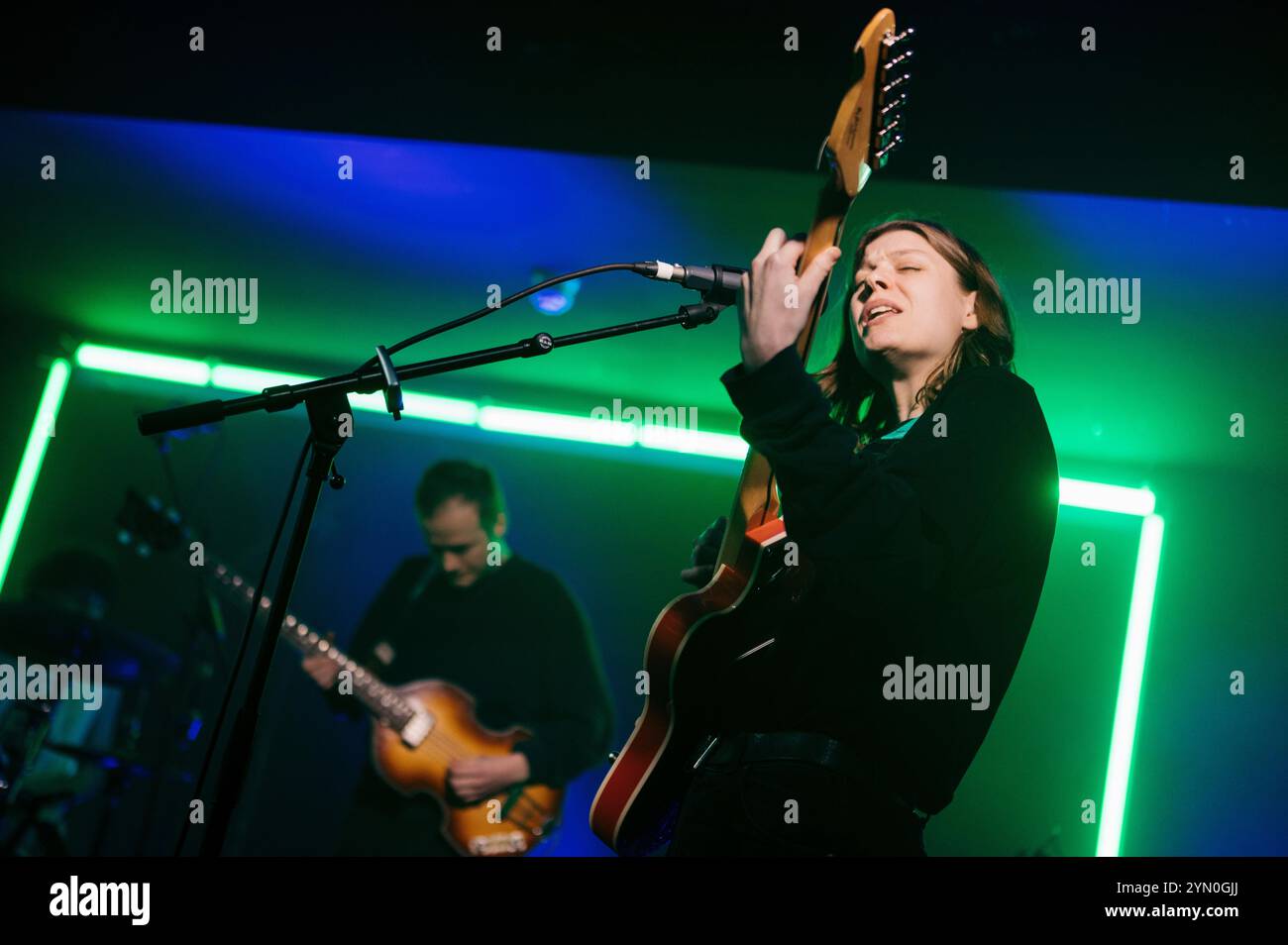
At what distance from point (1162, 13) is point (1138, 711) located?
2545mm

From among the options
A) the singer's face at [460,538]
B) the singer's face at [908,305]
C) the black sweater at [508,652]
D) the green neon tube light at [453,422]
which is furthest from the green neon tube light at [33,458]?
the singer's face at [908,305]

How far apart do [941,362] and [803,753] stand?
0.83m

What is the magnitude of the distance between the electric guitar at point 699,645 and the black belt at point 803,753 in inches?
4.0

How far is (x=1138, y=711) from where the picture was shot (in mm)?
3826

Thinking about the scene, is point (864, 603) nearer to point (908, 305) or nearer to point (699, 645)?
point (699, 645)

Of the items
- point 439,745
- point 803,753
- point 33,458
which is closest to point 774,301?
point 803,753

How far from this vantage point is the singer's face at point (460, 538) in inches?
164

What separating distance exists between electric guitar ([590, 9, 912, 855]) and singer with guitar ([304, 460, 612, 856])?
79.1 inches

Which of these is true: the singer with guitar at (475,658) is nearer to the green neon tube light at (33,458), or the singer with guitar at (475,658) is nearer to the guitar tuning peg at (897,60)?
the green neon tube light at (33,458)

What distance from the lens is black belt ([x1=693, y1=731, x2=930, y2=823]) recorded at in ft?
4.62

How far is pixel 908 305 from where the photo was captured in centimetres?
191
